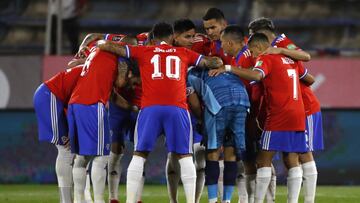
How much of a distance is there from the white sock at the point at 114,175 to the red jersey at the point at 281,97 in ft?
6.44

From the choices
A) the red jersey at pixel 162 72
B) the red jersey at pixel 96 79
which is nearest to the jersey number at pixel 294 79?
the red jersey at pixel 162 72

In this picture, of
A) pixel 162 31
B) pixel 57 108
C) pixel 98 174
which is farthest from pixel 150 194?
pixel 162 31

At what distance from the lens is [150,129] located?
9469 mm

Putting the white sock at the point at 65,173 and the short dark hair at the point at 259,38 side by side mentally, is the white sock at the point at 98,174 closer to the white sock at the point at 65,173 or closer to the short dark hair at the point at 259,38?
the white sock at the point at 65,173

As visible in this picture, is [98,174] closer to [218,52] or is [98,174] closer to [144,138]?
[144,138]

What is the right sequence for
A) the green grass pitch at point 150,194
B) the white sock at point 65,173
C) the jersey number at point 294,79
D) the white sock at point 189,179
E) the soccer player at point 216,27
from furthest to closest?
the green grass pitch at point 150,194
the soccer player at point 216,27
the white sock at point 65,173
the jersey number at point 294,79
the white sock at point 189,179

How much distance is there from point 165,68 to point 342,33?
16320mm

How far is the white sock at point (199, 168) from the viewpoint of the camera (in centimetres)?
1062

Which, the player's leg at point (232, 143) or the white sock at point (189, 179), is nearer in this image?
the white sock at point (189, 179)

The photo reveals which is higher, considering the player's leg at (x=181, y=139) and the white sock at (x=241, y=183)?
the player's leg at (x=181, y=139)

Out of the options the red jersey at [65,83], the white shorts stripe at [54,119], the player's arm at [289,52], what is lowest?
the white shorts stripe at [54,119]

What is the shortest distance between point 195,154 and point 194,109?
3.20 ft

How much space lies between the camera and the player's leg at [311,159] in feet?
33.4

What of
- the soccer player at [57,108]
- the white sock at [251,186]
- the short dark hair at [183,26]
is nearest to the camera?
the short dark hair at [183,26]
